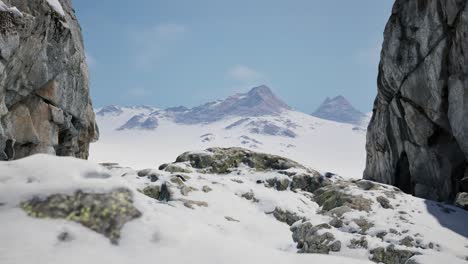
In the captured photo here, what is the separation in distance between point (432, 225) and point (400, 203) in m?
5.11

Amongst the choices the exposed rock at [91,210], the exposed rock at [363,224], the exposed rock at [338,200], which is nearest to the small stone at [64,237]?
the exposed rock at [91,210]

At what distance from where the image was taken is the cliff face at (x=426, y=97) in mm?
36062

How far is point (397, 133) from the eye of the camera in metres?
52.0

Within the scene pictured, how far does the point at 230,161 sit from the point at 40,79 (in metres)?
23.9

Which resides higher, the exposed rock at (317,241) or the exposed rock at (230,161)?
the exposed rock at (230,161)

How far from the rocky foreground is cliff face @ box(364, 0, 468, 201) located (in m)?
9.84

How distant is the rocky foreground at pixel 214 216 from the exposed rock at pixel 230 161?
0.13m

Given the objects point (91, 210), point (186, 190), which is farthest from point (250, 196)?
point (91, 210)

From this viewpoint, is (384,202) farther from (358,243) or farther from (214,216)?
(214,216)

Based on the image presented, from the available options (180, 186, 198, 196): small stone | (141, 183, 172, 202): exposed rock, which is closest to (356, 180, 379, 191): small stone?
(180, 186, 198, 196): small stone

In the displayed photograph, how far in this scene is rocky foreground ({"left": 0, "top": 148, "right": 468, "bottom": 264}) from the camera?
26.3 ft

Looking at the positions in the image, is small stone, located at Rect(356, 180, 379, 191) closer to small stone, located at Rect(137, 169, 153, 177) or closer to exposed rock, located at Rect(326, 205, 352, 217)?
exposed rock, located at Rect(326, 205, 352, 217)

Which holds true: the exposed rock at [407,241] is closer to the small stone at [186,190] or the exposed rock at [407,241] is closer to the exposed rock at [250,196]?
the exposed rock at [250,196]

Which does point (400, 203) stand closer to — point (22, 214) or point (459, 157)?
point (459, 157)
